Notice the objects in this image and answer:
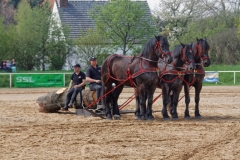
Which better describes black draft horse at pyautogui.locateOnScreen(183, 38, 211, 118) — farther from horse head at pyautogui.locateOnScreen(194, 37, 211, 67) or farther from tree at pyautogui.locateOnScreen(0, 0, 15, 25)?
tree at pyautogui.locateOnScreen(0, 0, 15, 25)

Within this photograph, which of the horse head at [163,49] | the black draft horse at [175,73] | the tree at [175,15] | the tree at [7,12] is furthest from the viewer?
the tree at [7,12]

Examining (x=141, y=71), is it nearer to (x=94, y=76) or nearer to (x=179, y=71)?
(x=179, y=71)

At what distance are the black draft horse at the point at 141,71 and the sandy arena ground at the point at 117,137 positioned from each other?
1.73 feet

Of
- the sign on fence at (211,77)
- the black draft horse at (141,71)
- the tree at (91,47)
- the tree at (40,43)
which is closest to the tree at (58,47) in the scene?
the tree at (40,43)

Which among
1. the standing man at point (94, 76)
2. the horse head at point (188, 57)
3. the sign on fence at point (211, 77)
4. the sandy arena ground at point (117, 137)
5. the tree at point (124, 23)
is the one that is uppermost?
the tree at point (124, 23)

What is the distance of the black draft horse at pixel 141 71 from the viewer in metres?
14.3

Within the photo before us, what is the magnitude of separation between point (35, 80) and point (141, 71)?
60.8 ft

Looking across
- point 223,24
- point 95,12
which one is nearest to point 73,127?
point 95,12

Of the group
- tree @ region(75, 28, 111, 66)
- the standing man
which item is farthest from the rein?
tree @ region(75, 28, 111, 66)

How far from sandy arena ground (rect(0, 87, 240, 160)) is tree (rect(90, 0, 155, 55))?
1057 inches

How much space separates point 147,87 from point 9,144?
4807 mm

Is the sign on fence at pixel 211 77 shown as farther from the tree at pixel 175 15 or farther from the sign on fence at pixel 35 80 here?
the tree at pixel 175 15

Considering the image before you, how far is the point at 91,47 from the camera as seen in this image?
42.2m

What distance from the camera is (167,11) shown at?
53906mm
